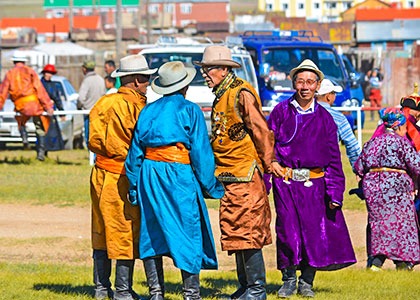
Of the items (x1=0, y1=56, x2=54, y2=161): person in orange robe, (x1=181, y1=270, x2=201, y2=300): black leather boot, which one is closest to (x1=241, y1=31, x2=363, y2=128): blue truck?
(x1=0, y1=56, x2=54, y2=161): person in orange robe

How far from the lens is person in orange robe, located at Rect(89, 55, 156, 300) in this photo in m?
6.73

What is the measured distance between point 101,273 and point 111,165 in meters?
0.85

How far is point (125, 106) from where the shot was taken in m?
6.77

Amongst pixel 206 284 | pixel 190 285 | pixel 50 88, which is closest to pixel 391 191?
pixel 206 284

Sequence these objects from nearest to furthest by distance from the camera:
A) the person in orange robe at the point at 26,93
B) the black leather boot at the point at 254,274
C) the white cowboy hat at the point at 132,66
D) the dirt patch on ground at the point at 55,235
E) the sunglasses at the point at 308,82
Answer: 1. the white cowboy hat at the point at 132,66
2. the black leather boot at the point at 254,274
3. the sunglasses at the point at 308,82
4. the dirt patch on ground at the point at 55,235
5. the person in orange robe at the point at 26,93

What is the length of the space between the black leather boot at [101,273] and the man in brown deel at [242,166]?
0.89 meters

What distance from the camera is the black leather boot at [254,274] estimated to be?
6961 millimetres

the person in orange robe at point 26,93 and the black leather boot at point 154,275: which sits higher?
the person in orange robe at point 26,93

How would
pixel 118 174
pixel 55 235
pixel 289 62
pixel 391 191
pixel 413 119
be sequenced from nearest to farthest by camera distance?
pixel 118 174
pixel 391 191
pixel 413 119
pixel 55 235
pixel 289 62

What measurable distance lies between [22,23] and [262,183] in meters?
111

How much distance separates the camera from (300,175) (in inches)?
282

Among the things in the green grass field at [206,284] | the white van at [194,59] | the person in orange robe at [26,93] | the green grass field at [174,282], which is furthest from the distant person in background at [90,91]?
the green grass field at [206,284]

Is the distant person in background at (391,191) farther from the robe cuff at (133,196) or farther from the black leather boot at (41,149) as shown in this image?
the black leather boot at (41,149)

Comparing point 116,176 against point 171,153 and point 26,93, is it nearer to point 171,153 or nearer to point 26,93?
point 171,153
